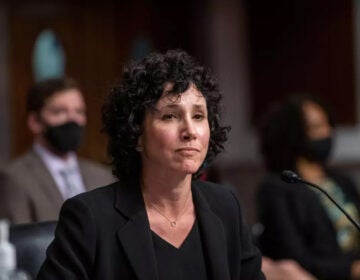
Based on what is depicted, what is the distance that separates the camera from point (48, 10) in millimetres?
6578

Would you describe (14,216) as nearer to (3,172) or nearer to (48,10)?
(3,172)

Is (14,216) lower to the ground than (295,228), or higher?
higher

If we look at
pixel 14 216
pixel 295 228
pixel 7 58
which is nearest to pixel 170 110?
pixel 14 216

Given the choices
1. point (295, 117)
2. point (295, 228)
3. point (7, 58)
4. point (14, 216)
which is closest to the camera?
point (14, 216)

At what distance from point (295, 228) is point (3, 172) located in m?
1.13

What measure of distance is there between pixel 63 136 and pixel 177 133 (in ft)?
5.29

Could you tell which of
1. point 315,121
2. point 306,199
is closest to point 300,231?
point 306,199

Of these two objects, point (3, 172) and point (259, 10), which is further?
point (259, 10)

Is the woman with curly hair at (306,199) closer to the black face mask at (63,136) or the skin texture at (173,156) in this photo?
the black face mask at (63,136)

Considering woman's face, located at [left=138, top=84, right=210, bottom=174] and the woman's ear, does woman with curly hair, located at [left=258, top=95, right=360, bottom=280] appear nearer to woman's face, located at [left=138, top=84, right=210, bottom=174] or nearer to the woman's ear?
the woman's ear

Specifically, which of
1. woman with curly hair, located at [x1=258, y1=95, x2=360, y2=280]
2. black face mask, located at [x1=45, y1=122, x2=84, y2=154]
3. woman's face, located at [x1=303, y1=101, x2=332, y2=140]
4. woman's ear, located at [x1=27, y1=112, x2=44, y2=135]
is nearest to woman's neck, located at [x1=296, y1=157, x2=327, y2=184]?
woman with curly hair, located at [x1=258, y1=95, x2=360, y2=280]

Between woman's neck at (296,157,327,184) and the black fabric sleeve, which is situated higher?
the black fabric sleeve

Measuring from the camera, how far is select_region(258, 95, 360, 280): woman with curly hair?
3.74 m

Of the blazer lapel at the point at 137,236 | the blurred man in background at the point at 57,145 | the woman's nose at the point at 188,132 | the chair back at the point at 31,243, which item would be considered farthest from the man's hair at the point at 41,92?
the woman's nose at the point at 188,132
